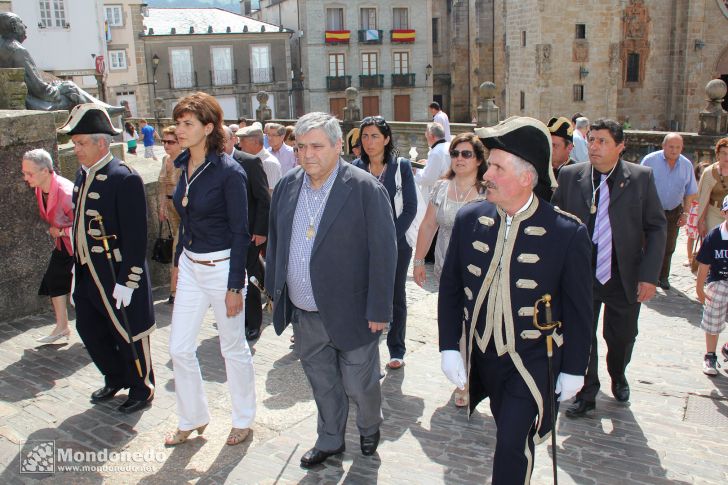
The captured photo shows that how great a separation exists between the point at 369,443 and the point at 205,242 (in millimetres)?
1613

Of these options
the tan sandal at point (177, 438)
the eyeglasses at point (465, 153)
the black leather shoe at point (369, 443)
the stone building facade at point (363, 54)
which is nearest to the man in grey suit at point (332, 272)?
the black leather shoe at point (369, 443)

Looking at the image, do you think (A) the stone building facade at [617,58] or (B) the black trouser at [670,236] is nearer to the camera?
(B) the black trouser at [670,236]

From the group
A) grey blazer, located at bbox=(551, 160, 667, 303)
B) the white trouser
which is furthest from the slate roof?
grey blazer, located at bbox=(551, 160, 667, 303)

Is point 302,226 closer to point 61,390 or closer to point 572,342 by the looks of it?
point 572,342

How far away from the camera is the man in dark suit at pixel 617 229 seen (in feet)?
16.4

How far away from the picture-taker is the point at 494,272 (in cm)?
351

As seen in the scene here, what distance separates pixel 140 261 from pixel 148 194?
3605 mm

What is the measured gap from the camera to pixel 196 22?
45625 millimetres

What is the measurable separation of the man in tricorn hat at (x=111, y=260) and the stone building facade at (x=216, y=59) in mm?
39224

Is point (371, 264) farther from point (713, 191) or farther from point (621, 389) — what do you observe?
point (713, 191)

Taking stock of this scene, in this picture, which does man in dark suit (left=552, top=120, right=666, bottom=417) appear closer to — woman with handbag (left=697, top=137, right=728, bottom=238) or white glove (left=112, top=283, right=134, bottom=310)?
white glove (left=112, top=283, right=134, bottom=310)

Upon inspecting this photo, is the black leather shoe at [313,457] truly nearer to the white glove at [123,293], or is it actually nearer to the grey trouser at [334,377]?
the grey trouser at [334,377]

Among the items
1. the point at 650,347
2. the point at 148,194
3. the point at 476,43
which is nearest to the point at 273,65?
the point at 476,43

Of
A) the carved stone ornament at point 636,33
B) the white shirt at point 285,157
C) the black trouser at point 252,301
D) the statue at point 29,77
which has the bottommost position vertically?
the black trouser at point 252,301
